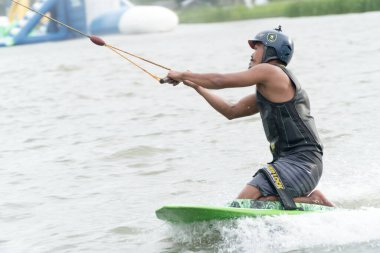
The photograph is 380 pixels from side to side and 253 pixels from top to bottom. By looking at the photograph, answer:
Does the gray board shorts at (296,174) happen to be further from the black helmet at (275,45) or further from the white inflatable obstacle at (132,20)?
the white inflatable obstacle at (132,20)

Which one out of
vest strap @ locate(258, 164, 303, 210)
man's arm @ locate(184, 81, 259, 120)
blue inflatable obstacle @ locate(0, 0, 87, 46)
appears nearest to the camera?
vest strap @ locate(258, 164, 303, 210)

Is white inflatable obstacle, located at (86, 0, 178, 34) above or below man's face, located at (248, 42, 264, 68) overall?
below

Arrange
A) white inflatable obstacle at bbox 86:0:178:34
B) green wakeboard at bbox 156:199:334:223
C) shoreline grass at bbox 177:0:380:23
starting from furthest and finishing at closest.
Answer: white inflatable obstacle at bbox 86:0:178:34 → shoreline grass at bbox 177:0:380:23 → green wakeboard at bbox 156:199:334:223

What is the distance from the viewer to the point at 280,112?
6.70 meters

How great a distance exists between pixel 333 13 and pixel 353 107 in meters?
27.3

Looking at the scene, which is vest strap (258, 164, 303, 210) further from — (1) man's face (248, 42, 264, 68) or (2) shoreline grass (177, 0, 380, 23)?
(2) shoreline grass (177, 0, 380, 23)

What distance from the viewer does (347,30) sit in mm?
28641

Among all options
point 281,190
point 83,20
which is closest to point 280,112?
point 281,190

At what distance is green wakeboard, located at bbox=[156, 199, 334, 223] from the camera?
654cm

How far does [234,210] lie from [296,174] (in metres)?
0.56

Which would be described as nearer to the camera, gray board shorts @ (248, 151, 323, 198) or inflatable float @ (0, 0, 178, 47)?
gray board shorts @ (248, 151, 323, 198)

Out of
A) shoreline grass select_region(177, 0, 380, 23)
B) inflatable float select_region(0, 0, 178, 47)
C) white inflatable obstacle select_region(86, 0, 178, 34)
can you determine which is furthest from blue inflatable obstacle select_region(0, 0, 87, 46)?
shoreline grass select_region(177, 0, 380, 23)

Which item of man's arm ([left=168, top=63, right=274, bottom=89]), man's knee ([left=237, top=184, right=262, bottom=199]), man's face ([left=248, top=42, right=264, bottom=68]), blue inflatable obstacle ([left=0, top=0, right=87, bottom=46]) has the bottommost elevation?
blue inflatable obstacle ([left=0, top=0, right=87, bottom=46])

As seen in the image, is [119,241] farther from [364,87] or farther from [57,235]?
[364,87]
